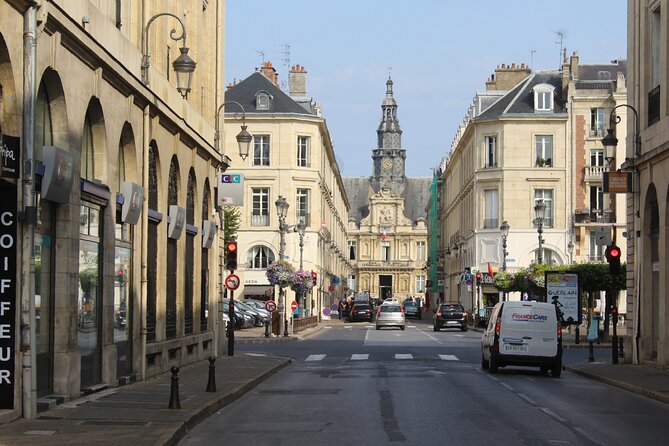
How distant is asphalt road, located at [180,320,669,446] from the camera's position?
14.9 m

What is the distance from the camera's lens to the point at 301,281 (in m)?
67.4

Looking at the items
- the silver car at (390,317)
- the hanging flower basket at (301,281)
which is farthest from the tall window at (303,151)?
the silver car at (390,317)

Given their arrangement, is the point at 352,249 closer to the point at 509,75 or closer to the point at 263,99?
the point at 509,75

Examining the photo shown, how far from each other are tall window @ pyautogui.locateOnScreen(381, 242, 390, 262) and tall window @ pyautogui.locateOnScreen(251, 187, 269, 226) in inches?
3394

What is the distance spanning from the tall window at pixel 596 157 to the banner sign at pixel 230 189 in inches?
1926

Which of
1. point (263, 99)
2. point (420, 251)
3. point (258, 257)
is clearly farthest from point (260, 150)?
point (420, 251)

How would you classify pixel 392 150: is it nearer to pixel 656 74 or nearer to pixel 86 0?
pixel 656 74

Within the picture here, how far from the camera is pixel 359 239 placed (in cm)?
16600

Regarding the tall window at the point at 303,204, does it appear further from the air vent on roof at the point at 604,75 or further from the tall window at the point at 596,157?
the air vent on roof at the point at 604,75

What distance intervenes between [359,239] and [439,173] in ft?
112

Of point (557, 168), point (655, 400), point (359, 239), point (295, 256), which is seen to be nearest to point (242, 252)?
point (295, 256)

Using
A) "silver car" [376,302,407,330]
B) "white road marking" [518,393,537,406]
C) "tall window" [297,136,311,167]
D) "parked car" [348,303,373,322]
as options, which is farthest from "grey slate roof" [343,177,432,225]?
"white road marking" [518,393,537,406]

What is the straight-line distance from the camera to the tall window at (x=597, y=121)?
78.7 m

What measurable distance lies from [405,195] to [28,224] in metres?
174
